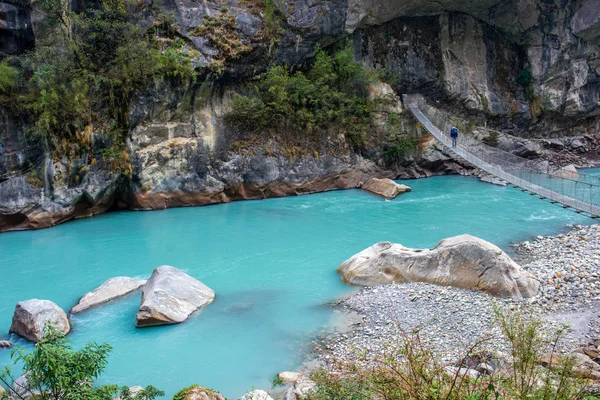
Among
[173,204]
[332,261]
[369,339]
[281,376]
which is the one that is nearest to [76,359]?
[281,376]

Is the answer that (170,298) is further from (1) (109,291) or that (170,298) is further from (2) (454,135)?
(2) (454,135)

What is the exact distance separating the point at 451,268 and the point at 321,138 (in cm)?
1133

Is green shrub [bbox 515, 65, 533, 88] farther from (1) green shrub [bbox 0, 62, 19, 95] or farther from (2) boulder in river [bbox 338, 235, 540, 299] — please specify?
(1) green shrub [bbox 0, 62, 19, 95]

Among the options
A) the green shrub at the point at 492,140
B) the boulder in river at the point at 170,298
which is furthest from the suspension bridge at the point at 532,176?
the boulder in river at the point at 170,298

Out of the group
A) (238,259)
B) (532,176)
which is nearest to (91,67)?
(238,259)

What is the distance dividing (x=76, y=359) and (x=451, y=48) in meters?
22.5

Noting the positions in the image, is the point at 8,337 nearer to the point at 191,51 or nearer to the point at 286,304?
the point at 286,304

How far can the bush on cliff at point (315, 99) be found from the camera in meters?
17.6

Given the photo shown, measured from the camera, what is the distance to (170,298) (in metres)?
7.70

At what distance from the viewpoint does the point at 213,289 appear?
8.85m

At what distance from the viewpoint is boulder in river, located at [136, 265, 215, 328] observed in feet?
24.0

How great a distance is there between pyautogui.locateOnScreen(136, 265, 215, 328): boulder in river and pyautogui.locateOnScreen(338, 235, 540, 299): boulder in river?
2.77 meters

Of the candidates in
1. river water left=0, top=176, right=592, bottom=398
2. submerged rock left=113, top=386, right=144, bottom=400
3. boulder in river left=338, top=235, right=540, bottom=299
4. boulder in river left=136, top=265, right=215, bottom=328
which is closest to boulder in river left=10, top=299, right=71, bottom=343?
river water left=0, top=176, right=592, bottom=398

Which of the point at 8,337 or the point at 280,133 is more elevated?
the point at 280,133
